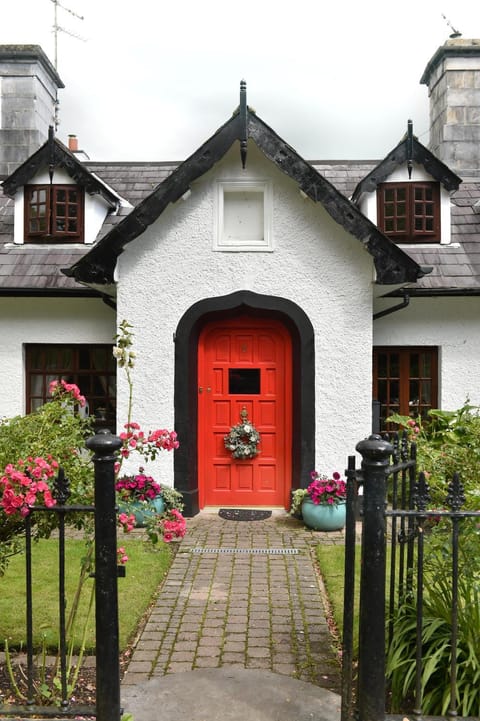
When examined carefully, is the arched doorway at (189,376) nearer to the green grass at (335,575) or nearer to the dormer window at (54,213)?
the green grass at (335,575)

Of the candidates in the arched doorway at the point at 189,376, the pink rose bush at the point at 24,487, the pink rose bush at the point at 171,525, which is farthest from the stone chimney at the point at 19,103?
the pink rose bush at the point at 24,487

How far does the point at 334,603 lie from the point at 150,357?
4.31 metres

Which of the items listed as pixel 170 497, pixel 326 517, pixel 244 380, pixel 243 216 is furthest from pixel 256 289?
pixel 326 517

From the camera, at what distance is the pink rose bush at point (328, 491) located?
24.9ft

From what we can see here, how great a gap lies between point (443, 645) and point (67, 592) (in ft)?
10.9

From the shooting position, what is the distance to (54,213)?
10070 millimetres

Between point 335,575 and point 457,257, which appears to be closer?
point 335,575

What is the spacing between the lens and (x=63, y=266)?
968 cm

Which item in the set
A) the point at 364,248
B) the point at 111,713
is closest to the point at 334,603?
the point at 111,713

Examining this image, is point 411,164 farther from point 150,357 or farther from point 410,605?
point 410,605

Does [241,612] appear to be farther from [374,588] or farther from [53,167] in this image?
[53,167]

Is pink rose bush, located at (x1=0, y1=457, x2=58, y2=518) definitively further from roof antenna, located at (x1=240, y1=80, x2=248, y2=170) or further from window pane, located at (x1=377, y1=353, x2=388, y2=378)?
window pane, located at (x1=377, y1=353, x2=388, y2=378)

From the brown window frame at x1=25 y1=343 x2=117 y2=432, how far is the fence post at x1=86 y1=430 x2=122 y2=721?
Answer: 6716 mm

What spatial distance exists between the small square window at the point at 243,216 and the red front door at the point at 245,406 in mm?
1076
